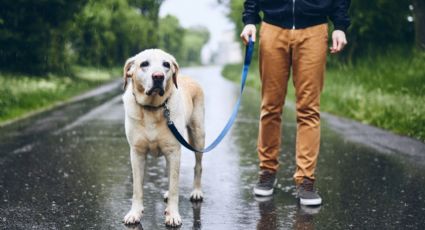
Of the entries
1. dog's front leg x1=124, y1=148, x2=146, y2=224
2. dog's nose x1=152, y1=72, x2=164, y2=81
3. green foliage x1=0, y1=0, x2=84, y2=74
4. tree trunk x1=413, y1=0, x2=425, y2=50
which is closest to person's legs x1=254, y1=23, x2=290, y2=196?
dog's front leg x1=124, y1=148, x2=146, y2=224

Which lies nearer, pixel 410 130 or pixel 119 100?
pixel 410 130

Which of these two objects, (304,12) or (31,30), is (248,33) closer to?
(304,12)

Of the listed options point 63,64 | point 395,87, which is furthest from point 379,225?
point 63,64

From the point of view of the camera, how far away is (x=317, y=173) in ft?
20.6

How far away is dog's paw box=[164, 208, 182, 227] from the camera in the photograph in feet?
13.5

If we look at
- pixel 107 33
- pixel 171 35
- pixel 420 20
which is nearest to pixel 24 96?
pixel 420 20

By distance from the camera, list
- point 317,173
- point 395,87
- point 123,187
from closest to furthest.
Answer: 1. point 123,187
2. point 317,173
3. point 395,87

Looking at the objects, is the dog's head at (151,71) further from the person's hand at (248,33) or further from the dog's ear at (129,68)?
the person's hand at (248,33)

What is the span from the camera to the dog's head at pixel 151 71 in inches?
159

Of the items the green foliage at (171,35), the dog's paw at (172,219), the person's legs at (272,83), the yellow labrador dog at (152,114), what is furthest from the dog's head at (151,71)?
the green foliage at (171,35)

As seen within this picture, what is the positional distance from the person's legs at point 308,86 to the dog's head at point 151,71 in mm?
1191

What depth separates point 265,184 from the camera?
5.18 m

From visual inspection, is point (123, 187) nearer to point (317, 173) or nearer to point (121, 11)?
point (317, 173)

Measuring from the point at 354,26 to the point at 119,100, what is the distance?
27.1ft
